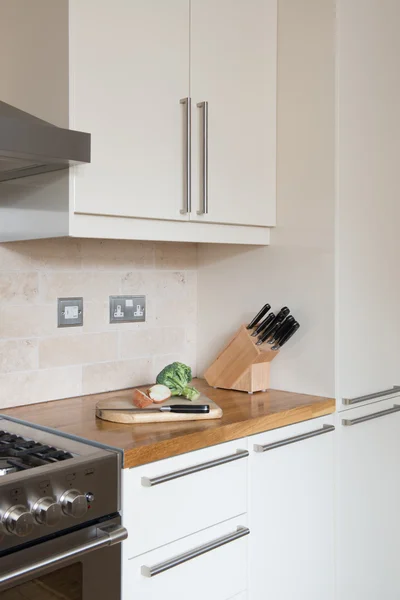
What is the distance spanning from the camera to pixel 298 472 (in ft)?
6.61

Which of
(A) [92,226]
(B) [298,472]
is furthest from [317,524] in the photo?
(A) [92,226]

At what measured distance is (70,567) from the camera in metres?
1.40

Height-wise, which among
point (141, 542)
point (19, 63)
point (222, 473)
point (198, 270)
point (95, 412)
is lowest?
point (141, 542)

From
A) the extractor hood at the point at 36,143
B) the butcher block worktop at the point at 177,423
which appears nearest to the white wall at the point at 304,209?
the butcher block worktop at the point at 177,423

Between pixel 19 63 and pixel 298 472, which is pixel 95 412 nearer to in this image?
pixel 298 472

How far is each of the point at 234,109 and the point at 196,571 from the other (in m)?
1.34

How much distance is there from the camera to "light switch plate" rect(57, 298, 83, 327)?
2104mm

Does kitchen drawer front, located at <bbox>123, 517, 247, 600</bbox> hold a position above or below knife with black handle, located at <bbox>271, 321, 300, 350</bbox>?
below

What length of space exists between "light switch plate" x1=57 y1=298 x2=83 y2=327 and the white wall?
0.58m

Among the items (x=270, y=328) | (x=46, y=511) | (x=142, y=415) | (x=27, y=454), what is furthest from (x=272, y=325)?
(x=46, y=511)

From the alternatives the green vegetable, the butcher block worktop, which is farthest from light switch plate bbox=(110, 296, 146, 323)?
the green vegetable

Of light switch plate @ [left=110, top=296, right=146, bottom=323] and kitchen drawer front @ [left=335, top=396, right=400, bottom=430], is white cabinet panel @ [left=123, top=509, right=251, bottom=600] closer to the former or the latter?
kitchen drawer front @ [left=335, top=396, right=400, bottom=430]

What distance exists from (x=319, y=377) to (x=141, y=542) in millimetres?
864

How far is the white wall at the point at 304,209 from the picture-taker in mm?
2137
